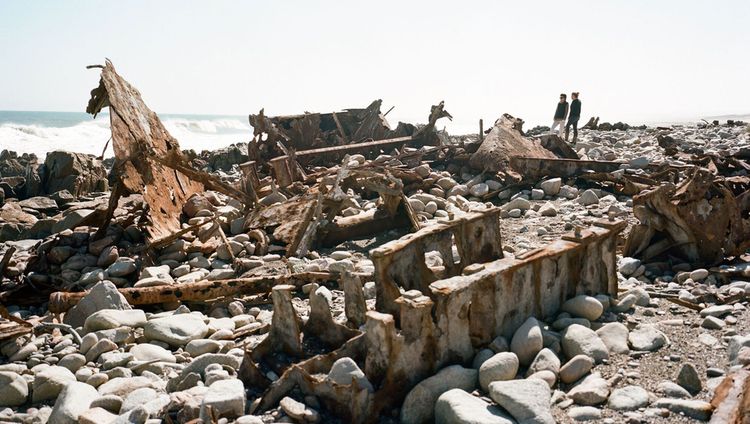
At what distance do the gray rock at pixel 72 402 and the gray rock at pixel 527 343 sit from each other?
2871 millimetres

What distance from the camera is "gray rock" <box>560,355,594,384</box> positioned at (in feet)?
12.0

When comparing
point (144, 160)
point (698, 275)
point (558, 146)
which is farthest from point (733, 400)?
point (558, 146)

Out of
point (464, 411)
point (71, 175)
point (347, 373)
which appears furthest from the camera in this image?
point (71, 175)

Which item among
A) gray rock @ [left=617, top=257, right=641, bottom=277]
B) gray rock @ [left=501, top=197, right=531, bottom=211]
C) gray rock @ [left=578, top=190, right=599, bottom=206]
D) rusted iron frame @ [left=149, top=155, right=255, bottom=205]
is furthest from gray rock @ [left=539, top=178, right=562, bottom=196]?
rusted iron frame @ [left=149, top=155, right=255, bottom=205]

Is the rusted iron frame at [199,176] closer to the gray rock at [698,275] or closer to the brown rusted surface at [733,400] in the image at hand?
the gray rock at [698,275]

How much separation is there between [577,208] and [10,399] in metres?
8.25

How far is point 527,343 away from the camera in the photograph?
12.8ft

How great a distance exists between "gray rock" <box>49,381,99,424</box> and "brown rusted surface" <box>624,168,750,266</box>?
554 cm

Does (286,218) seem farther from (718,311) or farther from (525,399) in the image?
(525,399)

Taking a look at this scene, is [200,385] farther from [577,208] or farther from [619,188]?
[619,188]

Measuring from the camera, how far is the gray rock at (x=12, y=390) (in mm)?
4137

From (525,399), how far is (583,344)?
965 mm

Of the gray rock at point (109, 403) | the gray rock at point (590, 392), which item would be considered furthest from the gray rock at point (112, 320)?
the gray rock at point (590, 392)

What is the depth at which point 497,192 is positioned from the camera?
36.7 feet
